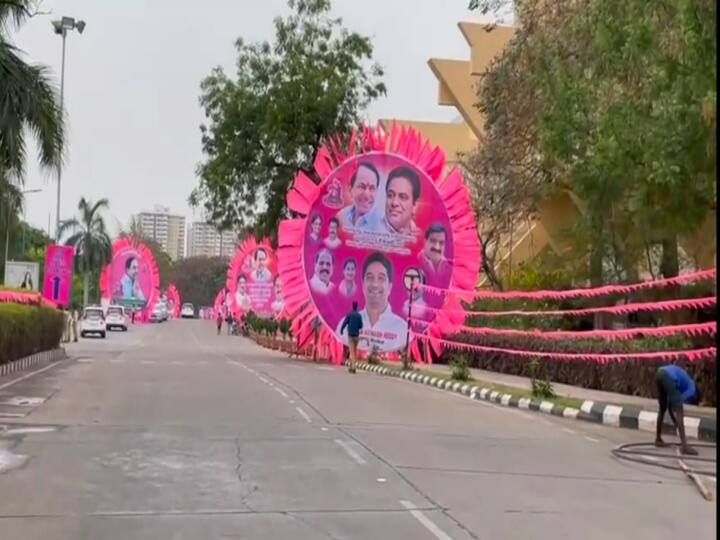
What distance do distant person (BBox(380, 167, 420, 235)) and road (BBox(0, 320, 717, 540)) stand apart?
1468cm

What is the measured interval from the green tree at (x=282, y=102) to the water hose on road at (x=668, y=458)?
27488mm

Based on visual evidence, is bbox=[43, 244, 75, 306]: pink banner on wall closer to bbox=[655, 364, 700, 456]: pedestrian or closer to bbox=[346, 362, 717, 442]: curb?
bbox=[346, 362, 717, 442]: curb

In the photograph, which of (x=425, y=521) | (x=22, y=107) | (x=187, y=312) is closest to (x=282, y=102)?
(x=22, y=107)

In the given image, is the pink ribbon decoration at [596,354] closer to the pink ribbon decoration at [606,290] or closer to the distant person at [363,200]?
the pink ribbon decoration at [606,290]

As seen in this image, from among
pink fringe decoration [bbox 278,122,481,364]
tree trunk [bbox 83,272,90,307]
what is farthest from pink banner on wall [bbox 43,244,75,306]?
tree trunk [bbox 83,272,90,307]

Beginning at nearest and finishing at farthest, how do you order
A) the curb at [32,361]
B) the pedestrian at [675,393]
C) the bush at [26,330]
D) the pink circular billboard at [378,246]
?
the pedestrian at [675,393], the bush at [26,330], the curb at [32,361], the pink circular billboard at [378,246]

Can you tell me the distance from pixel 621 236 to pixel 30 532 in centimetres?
1578

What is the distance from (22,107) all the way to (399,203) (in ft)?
48.8

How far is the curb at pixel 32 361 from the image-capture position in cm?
2366

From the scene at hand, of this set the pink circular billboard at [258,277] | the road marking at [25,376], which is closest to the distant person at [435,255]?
the road marking at [25,376]

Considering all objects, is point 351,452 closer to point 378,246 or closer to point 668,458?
point 668,458

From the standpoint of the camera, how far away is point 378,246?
3164 cm

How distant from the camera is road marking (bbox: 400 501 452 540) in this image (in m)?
7.39

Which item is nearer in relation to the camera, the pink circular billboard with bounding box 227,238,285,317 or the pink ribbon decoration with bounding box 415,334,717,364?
the pink ribbon decoration with bounding box 415,334,717,364
